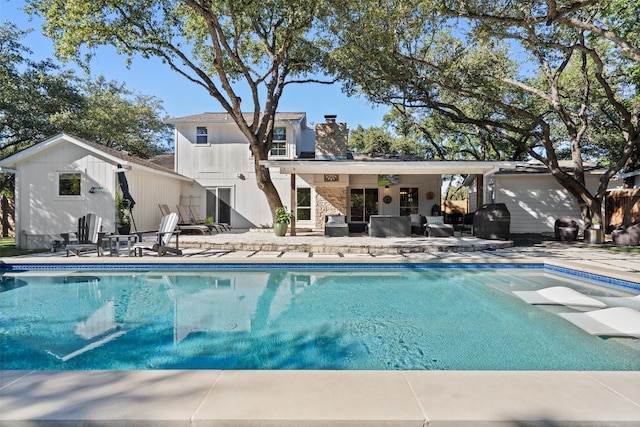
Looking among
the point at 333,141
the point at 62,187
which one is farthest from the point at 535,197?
the point at 62,187

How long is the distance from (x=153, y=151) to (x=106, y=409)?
28.8 meters

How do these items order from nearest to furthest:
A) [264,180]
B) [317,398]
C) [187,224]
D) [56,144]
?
1. [317,398]
2. [56,144]
3. [264,180]
4. [187,224]

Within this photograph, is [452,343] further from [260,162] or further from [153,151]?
[153,151]

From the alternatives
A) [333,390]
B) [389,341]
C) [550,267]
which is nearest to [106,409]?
[333,390]

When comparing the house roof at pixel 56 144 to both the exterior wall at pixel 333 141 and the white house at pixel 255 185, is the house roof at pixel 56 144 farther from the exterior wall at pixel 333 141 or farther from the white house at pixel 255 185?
the exterior wall at pixel 333 141

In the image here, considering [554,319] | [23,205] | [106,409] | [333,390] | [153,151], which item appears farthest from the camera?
[153,151]

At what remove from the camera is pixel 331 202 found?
15961 mm

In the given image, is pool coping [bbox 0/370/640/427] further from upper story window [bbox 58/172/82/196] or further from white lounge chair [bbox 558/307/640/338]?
upper story window [bbox 58/172/82/196]

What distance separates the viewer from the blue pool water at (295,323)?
3412 mm

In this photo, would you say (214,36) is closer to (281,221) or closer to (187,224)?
(281,221)

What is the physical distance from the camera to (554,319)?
4.57m

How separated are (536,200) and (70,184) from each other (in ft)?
61.4

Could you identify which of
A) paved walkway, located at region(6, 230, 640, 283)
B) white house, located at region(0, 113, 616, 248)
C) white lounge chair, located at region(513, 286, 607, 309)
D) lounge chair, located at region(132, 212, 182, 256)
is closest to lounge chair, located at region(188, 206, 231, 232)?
white house, located at region(0, 113, 616, 248)

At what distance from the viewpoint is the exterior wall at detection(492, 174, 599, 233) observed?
48.6 ft
